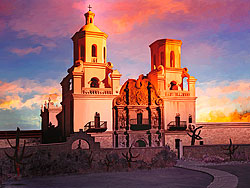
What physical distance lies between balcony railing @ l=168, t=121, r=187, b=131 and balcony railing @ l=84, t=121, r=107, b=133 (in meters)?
8.95

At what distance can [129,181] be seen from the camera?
24.3 metres

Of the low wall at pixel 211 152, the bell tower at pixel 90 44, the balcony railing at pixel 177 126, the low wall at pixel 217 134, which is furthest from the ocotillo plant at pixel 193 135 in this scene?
the bell tower at pixel 90 44

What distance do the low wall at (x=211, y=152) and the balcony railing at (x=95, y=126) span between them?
33.5 ft

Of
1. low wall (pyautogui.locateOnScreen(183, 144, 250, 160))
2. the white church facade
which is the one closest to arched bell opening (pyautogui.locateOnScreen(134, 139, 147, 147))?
the white church facade

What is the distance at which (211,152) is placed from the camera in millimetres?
36062

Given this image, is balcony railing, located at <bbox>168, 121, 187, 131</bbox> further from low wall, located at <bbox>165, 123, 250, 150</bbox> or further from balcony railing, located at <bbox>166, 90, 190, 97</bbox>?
balcony railing, located at <bbox>166, 90, 190, 97</bbox>

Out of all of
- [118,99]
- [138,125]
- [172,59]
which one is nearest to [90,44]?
[118,99]

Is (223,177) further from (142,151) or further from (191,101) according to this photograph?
(191,101)

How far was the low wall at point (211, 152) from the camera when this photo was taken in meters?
35.6

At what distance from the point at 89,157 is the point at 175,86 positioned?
69.5 feet

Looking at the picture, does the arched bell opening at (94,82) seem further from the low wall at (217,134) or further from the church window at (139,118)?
the low wall at (217,134)

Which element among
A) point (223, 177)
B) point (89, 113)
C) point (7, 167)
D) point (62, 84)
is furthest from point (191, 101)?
point (7, 167)

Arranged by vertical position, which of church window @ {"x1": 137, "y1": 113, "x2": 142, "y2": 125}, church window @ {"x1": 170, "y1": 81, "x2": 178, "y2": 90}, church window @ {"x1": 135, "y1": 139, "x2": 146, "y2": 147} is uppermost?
church window @ {"x1": 170, "y1": 81, "x2": 178, "y2": 90}

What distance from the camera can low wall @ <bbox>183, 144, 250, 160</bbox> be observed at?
1403 inches
